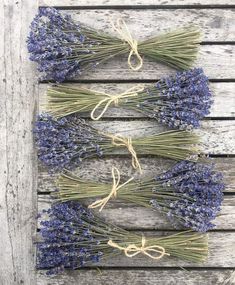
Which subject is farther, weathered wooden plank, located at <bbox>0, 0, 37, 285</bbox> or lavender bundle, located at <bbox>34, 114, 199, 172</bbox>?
weathered wooden plank, located at <bbox>0, 0, 37, 285</bbox>

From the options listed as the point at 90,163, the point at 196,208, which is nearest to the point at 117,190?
the point at 90,163

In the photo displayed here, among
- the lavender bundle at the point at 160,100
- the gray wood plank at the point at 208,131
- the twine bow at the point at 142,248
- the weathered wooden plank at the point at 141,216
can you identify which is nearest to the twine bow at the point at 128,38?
the lavender bundle at the point at 160,100

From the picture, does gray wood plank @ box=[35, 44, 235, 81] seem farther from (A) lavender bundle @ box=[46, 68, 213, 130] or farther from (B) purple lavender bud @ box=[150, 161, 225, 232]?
(B) purple lavender bud @ box=[150, 161, 225, 232]

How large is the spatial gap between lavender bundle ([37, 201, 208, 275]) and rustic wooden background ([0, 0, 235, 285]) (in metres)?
0.08

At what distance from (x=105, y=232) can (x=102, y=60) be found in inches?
26.0

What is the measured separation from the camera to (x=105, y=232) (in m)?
2.15

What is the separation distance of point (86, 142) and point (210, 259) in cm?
68

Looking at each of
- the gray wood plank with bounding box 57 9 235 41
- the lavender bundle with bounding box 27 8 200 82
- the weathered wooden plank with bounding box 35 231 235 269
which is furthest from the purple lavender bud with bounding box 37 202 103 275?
the gray wood plank with bounding box 57 9 235 41

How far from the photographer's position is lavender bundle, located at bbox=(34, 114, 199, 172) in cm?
215

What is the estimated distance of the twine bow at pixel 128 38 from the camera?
217 centimetres

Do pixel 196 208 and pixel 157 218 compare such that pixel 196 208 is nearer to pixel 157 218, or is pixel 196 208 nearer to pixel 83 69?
pixel 157 218

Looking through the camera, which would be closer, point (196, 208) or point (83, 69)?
point (196, 208)

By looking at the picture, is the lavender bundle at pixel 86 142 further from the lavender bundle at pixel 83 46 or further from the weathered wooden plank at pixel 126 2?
the weathered wooden plank at pixel 126 2

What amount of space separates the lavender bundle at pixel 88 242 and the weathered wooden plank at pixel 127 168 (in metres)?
0.13
